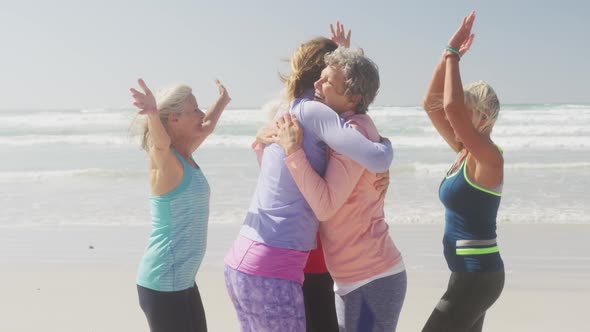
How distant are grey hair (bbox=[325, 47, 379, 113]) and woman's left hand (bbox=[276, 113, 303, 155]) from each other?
216 mm

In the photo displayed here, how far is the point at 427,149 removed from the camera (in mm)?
19906

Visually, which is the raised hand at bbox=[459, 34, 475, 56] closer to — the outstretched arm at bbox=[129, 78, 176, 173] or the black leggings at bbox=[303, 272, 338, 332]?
the black leggings at bbox=[303, 272, 338, 332]

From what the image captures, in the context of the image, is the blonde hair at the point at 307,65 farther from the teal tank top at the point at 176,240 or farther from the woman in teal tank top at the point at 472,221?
the teal tank top at the point at 176,240

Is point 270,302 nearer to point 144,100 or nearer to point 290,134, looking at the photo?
point 290,134

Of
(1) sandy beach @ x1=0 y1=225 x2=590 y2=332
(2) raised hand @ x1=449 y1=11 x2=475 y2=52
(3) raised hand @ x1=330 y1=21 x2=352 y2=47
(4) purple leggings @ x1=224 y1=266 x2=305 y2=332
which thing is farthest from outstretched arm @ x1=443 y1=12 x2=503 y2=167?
(1) sandy beach @ x1=0 y1=225 x2=590 y2=332

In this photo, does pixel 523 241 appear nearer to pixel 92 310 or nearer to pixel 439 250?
pixel 439 250

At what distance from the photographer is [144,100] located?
8.59 feet

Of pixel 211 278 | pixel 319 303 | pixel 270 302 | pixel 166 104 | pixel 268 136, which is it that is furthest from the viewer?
pixel 211 278

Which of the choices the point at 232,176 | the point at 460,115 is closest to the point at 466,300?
the point at 460,115

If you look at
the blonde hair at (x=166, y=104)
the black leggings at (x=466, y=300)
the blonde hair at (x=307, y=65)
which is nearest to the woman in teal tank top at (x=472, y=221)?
the black leggings at (x=466, y=300)

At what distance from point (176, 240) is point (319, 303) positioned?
0.72 m

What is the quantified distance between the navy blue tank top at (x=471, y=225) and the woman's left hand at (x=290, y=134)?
0.92 metres

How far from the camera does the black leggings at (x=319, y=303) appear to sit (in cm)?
256

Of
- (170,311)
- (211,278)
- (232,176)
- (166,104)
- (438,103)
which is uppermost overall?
(166,104)
